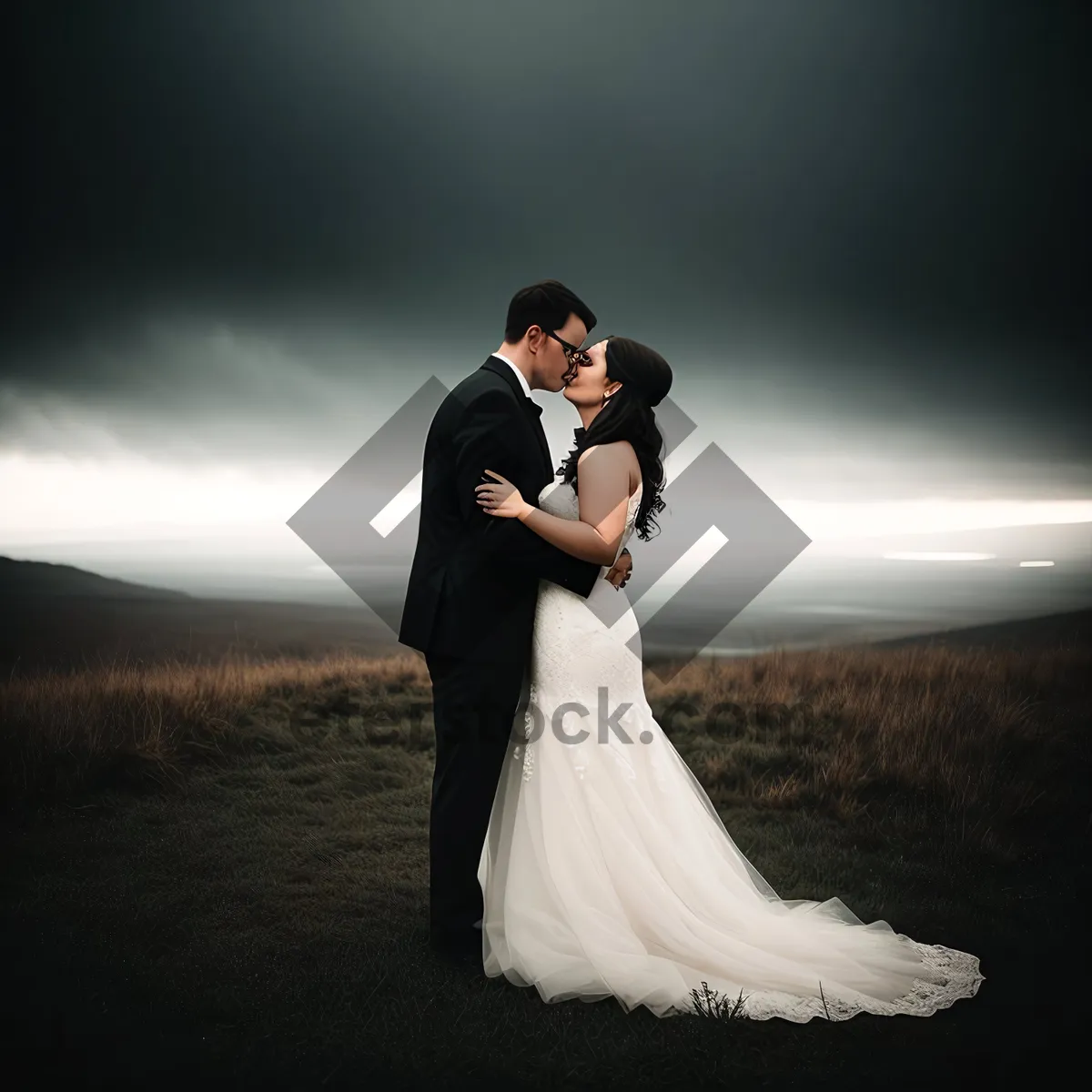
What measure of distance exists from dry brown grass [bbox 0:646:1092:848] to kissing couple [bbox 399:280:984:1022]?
2.04 m

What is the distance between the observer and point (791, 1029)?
2896 mm

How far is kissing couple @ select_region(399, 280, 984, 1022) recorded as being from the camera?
124 inches

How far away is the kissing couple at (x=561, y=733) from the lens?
3146mm

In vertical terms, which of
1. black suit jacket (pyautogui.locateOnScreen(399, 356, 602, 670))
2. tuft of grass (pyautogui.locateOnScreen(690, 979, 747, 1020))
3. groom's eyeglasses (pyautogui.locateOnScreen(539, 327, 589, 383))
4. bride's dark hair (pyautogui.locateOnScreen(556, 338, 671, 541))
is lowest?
tuft of grass (pyautogui.locateOnScreen(690, 979, 747, 1020))

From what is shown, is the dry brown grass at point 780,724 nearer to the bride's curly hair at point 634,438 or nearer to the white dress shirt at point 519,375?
the bride's curly hair at point 634,438

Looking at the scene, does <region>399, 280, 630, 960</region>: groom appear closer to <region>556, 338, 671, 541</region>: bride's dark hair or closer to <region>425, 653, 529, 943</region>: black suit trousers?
<region>425, 653, 529, 943</region>: black suit trousers

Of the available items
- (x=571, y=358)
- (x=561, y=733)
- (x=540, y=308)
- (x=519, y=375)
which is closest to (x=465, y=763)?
(x=561, y=733)

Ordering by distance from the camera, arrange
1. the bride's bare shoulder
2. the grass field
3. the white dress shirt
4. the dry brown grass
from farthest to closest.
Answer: the dry brown grass, the white dress shirt, the bride's bare shoulder, the grass field

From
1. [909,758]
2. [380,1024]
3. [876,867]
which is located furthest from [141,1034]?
[909,758]

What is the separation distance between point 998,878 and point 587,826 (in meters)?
2.23

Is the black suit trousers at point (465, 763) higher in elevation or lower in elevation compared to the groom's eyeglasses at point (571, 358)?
lower

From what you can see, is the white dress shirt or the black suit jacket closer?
the black suit jacket

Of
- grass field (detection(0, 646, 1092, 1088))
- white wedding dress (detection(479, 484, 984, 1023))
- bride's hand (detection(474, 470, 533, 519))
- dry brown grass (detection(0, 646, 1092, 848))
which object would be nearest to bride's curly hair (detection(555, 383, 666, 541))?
white wedding dress (detection(479, 484, 984, 1023))

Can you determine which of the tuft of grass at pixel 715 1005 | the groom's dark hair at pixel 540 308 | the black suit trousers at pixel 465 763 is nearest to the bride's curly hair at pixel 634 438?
the groom's dark hair at pixel 540 308
